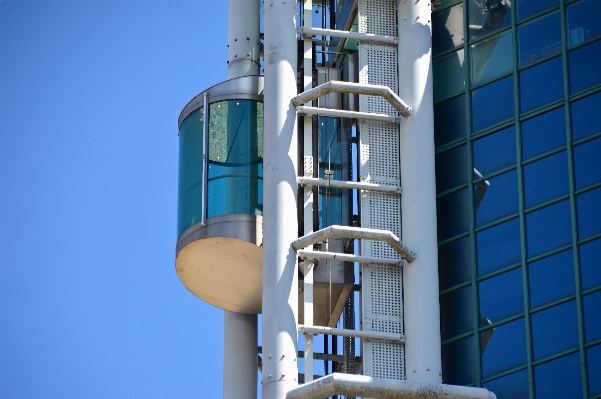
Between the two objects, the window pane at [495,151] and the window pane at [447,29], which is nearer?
the window pane at [495,151]

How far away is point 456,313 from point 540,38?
23.3 ft

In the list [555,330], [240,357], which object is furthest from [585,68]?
[240,357]

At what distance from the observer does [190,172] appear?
4306 centimetres

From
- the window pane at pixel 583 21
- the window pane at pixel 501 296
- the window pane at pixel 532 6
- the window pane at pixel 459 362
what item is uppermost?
the window pane at pixel 532 6

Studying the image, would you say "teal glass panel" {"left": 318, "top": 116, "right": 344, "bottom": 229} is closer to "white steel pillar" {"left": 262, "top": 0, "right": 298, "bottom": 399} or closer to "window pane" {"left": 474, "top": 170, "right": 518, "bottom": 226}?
"white steel pillar" {"left": 262, "top": 0, "right": 298, "bottom": 399}

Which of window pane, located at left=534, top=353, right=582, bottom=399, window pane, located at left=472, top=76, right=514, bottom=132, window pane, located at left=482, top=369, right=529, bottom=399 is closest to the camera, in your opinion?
window pane, located at left=534, top=353, right=582, bottom=399

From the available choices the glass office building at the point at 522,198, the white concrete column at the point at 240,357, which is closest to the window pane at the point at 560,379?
the glass office building at the point at 522,198

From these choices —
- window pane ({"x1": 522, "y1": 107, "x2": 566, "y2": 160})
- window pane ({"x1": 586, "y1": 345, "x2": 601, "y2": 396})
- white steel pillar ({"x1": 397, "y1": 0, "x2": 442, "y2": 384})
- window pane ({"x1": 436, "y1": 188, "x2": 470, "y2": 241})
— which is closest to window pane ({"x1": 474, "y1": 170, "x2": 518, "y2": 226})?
window pane ({"x1": 436, "y1": 188, "x2": 470, "y2": 241})

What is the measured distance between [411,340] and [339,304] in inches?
124

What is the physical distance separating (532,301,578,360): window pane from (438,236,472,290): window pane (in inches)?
102

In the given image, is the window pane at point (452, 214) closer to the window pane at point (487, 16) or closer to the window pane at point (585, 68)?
the window pane at point (585, 68)

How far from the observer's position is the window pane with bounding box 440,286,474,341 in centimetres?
3972

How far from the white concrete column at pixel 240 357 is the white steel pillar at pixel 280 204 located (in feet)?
19.3

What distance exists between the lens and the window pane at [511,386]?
37844 millimetres
